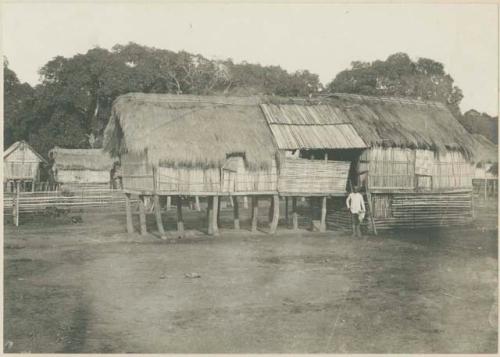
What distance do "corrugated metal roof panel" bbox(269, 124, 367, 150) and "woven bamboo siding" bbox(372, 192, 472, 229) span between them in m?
2.24

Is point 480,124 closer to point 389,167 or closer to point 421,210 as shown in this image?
point 421,210

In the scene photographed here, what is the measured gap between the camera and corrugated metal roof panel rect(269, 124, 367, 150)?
17938 mm

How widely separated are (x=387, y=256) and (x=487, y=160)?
86.5 ft

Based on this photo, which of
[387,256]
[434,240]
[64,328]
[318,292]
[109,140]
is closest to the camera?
[64,328]

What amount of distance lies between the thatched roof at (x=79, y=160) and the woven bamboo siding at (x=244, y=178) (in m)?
18.8

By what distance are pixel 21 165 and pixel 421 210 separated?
1006 inches

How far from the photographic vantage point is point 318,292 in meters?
10.1

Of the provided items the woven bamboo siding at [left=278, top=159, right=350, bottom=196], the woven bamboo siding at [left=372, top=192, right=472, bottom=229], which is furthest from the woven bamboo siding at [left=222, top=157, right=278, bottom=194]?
the woven bamboo siding at [left=372, top=192, right=472, bottom=229]

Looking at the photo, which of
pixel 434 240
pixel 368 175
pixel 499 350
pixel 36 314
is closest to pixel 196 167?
pixel 368 175

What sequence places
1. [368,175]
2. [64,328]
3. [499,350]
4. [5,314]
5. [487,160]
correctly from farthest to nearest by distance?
1. [487,160]
2. [368,175]
3. [5,314]
4. [64,328]
5. [499,350]

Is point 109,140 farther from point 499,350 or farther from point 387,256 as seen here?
point 499,350

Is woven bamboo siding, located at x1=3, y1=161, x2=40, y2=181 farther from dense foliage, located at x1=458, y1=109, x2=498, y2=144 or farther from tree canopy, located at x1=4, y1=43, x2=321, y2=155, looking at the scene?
dense foliage, located at x1=458, y1=109, x2=498, y2=144

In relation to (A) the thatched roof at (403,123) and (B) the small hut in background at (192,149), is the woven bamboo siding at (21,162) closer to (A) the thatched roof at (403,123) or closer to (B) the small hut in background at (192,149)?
(B) the small hut in background at (192,149)

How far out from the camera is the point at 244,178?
17.8m
